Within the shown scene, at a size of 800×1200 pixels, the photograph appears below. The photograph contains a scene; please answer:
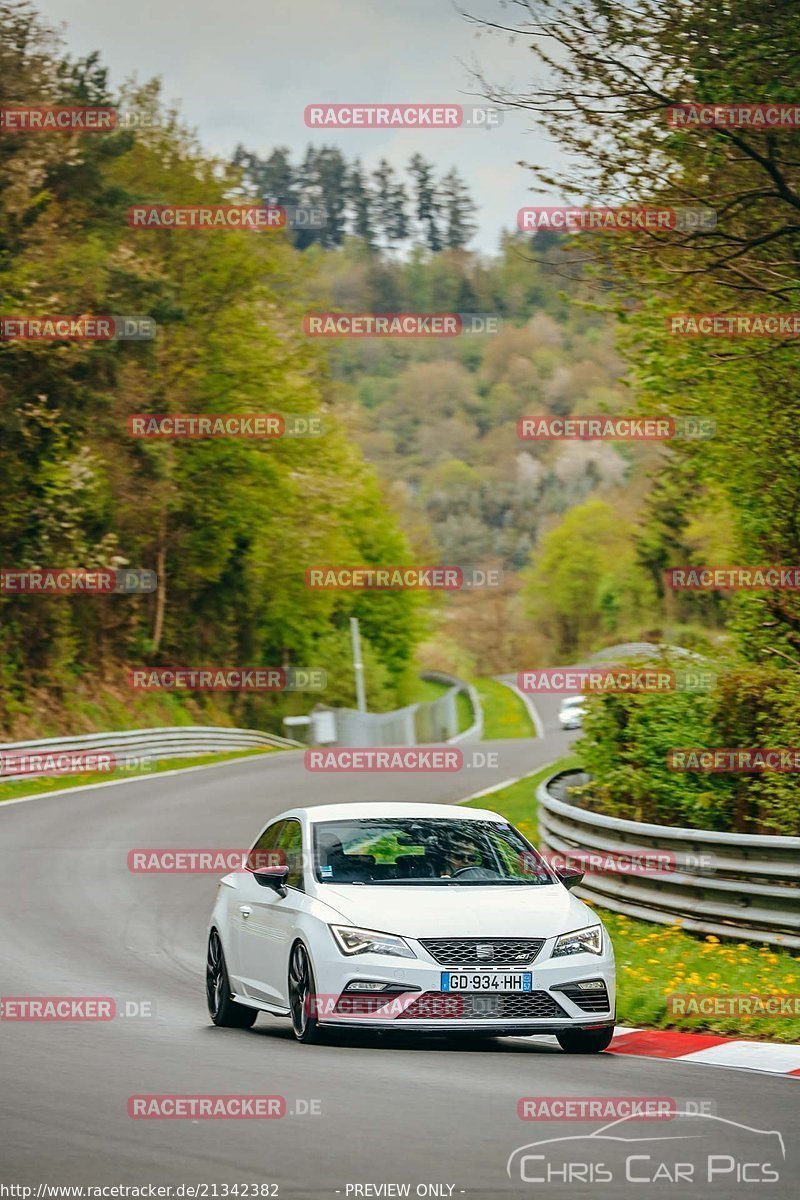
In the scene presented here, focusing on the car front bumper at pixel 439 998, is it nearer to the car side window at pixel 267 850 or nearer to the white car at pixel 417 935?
the white car at pixel 417 935

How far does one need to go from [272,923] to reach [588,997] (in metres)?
2.07

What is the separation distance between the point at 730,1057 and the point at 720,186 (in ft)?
39.6

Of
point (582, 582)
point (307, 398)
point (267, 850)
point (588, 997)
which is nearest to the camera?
point (588, 997)

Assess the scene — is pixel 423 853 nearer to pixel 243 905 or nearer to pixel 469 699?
pixel 243 905

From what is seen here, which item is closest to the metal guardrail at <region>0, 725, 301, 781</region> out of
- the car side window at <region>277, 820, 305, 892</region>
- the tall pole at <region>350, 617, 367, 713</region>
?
the tall pole at <region>350, 617, 367, 713</region>

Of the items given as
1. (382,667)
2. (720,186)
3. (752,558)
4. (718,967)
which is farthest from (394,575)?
(718,967)

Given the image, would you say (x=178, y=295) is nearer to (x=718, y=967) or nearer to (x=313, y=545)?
(x=313, y=545)

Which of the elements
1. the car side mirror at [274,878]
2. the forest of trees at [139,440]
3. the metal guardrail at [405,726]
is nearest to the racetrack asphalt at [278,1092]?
the car side mirror at [274,878]

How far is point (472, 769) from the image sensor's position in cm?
4197

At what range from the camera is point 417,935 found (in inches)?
386

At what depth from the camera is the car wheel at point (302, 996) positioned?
999cm

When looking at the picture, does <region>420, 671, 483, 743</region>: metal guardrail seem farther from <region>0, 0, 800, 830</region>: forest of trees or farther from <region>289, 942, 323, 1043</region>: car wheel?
<region>289, 942, 323, 1043</region>: car wheel

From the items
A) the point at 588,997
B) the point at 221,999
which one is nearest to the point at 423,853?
the point at 588,997

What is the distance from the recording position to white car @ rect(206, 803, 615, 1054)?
972 cm
